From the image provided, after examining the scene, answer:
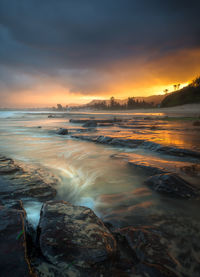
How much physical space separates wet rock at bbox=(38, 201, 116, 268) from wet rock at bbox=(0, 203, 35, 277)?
168 millimetres

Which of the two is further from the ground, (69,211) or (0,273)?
(0,273)

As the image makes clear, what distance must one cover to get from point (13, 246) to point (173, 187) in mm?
2009

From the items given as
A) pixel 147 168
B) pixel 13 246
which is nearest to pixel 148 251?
pixel 13 246

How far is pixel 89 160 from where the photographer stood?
152 inches

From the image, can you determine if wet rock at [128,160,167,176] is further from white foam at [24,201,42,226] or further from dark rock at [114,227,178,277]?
white foam at [24,201,42,226]

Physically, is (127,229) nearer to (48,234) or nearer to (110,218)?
(110,218)

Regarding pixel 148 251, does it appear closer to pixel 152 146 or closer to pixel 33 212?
pixel 33 212

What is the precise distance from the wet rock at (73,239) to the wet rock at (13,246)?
17 cm

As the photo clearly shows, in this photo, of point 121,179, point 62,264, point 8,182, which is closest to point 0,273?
point 62,264

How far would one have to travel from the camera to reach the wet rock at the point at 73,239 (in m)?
0.99

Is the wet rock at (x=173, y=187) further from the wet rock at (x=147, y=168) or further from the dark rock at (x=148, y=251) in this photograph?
the dark rock at (x=148, y=251)

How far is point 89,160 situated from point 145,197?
6.71 feet

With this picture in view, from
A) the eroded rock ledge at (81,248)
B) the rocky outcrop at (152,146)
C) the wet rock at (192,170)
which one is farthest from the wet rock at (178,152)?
the eroded rock ledge at (81,248)

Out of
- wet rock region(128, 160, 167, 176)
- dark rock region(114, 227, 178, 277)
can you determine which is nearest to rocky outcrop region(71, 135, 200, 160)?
wet rock region(128, 160, 167, 176)
